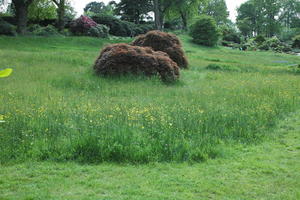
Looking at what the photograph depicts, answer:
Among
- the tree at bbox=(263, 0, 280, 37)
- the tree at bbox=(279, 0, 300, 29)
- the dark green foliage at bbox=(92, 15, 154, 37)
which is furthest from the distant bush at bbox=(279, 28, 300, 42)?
the dark green foliage at bbox=(92, 15, 154, 37)

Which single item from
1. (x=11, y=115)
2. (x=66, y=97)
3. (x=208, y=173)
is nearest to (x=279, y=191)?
(x=208, y=173)

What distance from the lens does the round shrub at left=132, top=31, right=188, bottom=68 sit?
18.1 m

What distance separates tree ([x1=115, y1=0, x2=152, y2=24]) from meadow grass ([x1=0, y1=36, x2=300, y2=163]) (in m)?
34.7

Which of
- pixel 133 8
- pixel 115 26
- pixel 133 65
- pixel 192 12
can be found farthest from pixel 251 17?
pixel 133 65

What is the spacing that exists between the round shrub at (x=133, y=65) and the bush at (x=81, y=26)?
57.6ft

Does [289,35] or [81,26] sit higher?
[289,35]

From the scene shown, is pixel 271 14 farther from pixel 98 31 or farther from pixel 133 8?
pixel 98 31

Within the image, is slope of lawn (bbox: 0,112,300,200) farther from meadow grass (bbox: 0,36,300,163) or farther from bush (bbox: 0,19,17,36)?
bush (bbox: 0,19,17,36)

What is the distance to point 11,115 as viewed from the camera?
6805 mm

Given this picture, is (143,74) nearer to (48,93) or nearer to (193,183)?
(48,93)

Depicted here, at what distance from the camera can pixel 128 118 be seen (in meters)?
6.77

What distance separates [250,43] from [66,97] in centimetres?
4243

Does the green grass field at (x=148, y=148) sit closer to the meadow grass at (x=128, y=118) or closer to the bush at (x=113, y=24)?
the meadow grass at (x=128, y=118)

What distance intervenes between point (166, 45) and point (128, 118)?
12175mm
